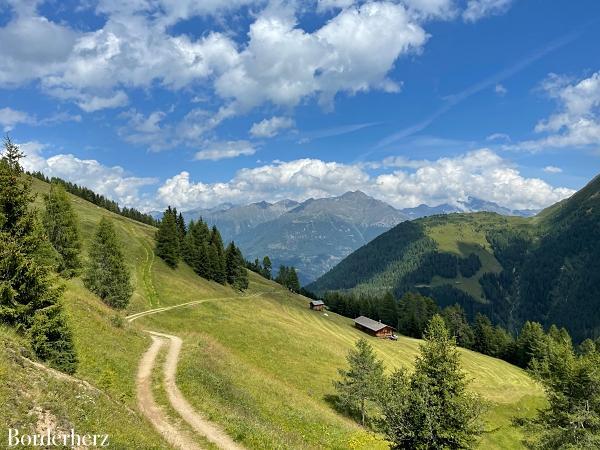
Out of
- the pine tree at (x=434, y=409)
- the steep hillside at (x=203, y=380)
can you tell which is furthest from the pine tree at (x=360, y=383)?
the pine tree at (x=434, y=409)

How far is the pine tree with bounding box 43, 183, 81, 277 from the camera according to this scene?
Answer: 56.2 metres

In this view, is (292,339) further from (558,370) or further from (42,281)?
(42,281)

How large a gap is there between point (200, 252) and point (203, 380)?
3603 inches

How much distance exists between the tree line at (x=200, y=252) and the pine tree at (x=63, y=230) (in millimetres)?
52403

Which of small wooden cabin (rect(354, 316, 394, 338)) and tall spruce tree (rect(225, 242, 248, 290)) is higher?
tall spruce tree (rect(225, 242, 248, 290))

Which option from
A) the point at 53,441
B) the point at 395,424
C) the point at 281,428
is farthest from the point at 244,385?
the point at 53,441

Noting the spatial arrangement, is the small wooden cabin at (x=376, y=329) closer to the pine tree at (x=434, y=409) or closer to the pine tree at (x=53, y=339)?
the pine tree at (x=434, y=409)

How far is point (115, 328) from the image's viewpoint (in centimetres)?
4041

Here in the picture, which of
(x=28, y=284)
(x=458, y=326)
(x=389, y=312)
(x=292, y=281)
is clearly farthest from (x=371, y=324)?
(x=28, y=284)

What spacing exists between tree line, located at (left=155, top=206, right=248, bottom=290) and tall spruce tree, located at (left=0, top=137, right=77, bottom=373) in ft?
288

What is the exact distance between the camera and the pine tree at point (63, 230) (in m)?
56.2

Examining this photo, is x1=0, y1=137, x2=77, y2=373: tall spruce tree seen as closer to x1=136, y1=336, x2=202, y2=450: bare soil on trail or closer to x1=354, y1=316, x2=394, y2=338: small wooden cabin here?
x1=136, y1=336, x2=202, y2=450: bare soil on trail

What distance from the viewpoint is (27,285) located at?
2284 centimetres

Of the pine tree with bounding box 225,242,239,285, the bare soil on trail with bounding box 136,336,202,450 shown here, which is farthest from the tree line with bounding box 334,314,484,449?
the pine tree with bounding box 225,242,239,285
